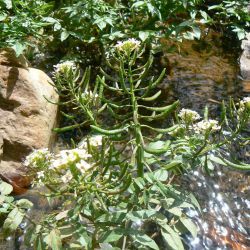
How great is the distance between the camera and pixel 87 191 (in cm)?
150

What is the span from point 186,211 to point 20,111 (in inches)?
56.7

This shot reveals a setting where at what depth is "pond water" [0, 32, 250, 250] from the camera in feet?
9.31

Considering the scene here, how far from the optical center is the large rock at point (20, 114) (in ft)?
10.2

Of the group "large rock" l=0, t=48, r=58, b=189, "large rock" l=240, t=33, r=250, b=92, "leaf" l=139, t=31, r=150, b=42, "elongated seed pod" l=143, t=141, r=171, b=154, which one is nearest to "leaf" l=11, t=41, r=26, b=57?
"large rock" l=0, t=48, r=58, b=189

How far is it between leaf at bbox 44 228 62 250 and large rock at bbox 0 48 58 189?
150 cm

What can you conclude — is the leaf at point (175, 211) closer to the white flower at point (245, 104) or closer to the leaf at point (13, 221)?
the white flower at point (245, 104)

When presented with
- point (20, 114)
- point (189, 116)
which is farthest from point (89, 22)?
point (189, 116)

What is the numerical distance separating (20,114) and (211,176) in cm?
157

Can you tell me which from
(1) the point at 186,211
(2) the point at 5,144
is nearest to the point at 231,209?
(1) the point at 186,211

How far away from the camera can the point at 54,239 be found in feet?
5.26

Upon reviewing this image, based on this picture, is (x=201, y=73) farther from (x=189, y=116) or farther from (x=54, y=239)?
(x=54, y=239)

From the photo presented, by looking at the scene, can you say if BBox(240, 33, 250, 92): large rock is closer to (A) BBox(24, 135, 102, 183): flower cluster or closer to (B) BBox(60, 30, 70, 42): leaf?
(B) BBox(60, 30, 70, 42): leaf

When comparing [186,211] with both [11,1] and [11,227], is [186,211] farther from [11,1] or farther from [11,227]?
[11,1]

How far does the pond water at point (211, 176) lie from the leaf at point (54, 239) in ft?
3.63
